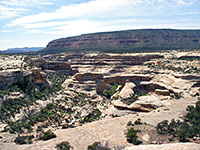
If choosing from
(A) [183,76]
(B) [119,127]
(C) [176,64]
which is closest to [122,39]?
(C) [176,64]

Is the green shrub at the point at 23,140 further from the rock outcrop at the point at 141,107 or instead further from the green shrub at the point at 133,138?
the rock outcrop at the point at 141,107

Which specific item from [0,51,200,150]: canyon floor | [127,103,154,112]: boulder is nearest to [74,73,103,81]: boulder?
[0,51,200,150]: canyon floor

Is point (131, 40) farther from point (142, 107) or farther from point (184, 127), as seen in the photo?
point (184, 127)

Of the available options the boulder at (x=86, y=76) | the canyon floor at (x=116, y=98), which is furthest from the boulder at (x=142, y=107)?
the boulder at (x=86, y=76)

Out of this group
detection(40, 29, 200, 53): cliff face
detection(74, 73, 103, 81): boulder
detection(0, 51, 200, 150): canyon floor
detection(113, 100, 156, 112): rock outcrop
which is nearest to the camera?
detection(0, 51, 200, 150): canyon floor

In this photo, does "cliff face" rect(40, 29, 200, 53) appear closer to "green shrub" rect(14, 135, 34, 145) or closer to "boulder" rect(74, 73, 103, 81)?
"boulder" rect(74, 73, 103, 81)

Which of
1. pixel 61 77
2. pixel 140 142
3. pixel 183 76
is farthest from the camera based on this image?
pixel 61 77

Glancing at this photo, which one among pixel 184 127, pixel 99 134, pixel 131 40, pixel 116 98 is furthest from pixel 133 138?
pixel 131 40

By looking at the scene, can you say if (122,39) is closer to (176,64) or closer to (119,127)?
(176,64)

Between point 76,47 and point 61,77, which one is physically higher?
point 76,47

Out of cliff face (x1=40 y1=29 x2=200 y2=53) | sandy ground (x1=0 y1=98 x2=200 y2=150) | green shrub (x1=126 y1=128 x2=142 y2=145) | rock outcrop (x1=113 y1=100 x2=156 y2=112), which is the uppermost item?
cliff face (x1=40 y1=29 x2=200 y2=53)

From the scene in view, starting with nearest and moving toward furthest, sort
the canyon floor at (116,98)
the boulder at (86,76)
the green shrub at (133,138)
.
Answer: the green shrub at (133,138), the canyon floor at (116,98), the boulder at (86,76)
